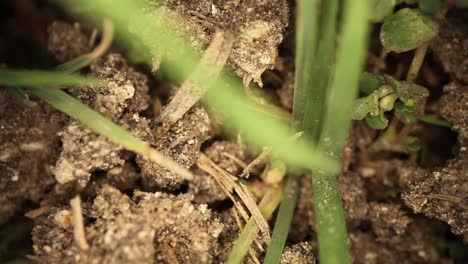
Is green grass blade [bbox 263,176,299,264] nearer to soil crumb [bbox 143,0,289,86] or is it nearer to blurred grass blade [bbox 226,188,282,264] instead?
blurred grass blade [bbox 226,188,282,264]

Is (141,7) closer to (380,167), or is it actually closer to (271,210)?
(271,210)

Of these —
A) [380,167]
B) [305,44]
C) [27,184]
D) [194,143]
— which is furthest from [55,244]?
[380,167]

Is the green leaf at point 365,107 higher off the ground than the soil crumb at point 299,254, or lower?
higher

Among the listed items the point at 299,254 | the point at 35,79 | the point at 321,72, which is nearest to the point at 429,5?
the point at 321,72

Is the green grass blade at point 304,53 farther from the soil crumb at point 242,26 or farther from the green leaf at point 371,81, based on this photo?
the green leaf at point 371,81

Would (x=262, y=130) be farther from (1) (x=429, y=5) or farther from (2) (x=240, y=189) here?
(1) (x=429, y=5)

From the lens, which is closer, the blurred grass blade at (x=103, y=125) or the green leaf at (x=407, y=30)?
the blurred grass blade at (x=103, y=125)

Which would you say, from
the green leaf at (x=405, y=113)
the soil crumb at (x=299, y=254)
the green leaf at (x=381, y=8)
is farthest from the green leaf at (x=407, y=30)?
the soil crumb at (x=299, y=254)
